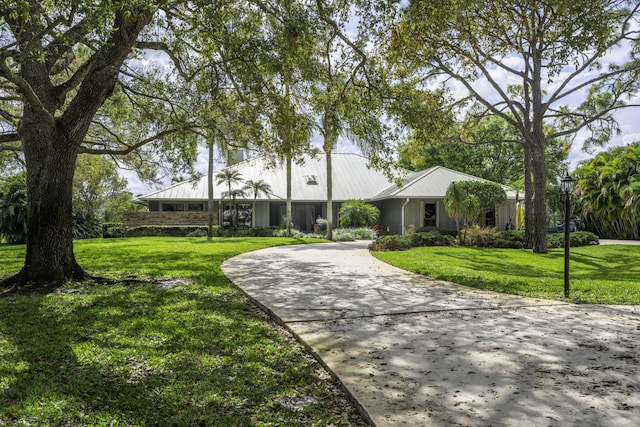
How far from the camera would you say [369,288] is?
8.55m

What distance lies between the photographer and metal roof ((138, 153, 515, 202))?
27938mm

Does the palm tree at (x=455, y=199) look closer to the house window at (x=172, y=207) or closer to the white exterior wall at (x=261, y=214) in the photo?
the white exterior wall at (x=261, y=214)

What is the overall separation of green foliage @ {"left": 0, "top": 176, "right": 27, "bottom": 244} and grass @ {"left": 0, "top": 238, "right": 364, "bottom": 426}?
18198 mm

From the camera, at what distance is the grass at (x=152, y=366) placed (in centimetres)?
325

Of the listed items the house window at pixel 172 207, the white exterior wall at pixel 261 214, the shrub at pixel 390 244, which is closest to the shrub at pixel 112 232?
the house window at pixel 172 207

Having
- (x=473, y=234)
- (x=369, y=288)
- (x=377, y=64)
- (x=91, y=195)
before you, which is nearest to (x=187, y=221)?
(x=91, y=195)

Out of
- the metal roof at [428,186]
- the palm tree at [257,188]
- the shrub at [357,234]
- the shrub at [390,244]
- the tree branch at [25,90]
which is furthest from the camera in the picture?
the palm tree at [257,188]

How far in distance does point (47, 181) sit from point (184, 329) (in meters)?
4.53

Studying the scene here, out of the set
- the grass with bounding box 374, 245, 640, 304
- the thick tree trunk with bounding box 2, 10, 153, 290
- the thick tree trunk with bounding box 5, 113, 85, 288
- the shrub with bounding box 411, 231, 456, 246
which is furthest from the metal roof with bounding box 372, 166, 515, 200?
the thick tree trunk with bounding box 5, 113, 85, 288

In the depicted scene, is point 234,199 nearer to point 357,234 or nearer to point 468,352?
point 357,234

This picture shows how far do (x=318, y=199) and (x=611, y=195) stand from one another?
17264mm

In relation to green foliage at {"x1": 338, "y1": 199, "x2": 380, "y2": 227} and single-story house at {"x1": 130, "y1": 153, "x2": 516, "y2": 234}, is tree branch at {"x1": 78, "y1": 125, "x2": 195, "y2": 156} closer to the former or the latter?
single-story house at {"x1": 130, "y1": 153, "x2": 516, "y2": 234}

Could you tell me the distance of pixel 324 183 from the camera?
1302 inches

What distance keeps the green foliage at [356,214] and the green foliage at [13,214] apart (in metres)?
16.9
